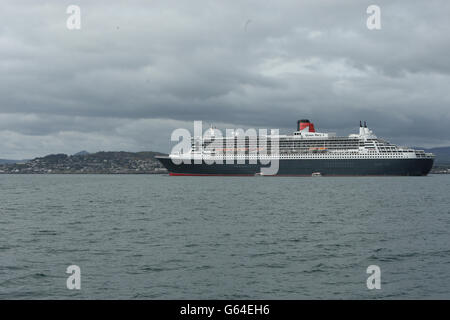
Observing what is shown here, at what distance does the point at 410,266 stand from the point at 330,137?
331 ft

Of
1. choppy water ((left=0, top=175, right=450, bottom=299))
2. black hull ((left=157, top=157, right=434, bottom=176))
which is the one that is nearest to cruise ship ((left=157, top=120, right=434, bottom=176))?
black hull ((left=157, top=157, right=434, bottom=176))

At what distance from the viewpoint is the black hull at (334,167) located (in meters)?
111

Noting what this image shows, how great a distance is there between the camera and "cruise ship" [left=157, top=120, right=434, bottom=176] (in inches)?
4390

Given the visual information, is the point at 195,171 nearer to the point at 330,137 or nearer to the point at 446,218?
the point at 330,137

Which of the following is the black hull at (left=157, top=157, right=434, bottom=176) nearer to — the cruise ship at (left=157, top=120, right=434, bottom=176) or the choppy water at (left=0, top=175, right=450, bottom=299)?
the cruise ship at (left=157, top=120, right=434, bottom=176)

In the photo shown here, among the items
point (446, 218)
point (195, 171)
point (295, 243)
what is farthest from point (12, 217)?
point (195, 171)

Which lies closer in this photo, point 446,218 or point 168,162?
point 446,218

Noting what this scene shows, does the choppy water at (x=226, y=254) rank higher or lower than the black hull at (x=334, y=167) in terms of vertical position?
lower

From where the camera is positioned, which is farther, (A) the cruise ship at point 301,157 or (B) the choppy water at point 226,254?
(A) the cruise ship at point 301,157

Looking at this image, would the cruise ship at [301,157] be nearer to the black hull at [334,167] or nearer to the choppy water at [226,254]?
the black hull at [334,167]

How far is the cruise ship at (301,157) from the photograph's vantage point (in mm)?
111500

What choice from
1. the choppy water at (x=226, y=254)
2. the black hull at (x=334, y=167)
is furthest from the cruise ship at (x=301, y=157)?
the choppy water at (x=226, y=254)
